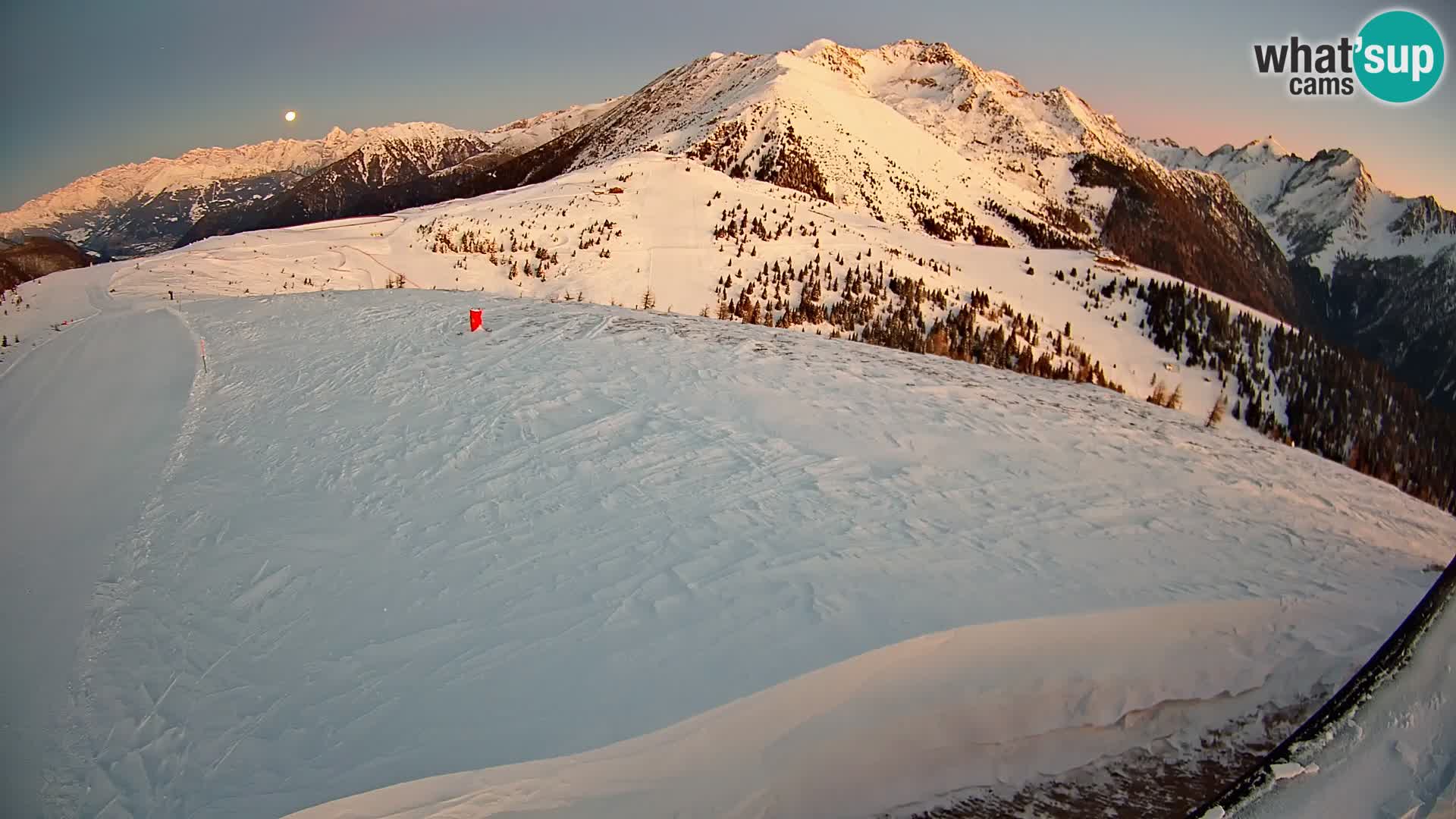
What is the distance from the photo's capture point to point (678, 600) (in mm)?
3920

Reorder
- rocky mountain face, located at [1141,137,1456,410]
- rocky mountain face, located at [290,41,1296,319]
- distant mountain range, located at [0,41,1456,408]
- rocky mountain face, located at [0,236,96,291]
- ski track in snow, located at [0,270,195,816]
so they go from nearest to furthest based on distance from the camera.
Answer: ski track in snow, located at [0,270,195,816]
rocky mountain face, located at [290,41,1296,319]
distant mountain range, located at [0,41,1456,408]
rocky mountain face, located at [0,236,96,291]
rocky mountain face, located at [1141,137,1456,410]

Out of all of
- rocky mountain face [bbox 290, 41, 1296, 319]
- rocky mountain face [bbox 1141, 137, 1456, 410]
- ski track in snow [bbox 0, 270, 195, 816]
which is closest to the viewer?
ski track in snow [bbox 0, 270, 195, 816]

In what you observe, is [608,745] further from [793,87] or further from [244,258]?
[793,87]

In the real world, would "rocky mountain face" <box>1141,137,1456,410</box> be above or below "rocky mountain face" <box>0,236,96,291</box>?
below

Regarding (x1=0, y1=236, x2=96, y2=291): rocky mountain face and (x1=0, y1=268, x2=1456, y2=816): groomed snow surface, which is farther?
(x1=0, y1=236, x2=96, y2=291): rocky mountain face

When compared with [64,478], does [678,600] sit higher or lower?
lower

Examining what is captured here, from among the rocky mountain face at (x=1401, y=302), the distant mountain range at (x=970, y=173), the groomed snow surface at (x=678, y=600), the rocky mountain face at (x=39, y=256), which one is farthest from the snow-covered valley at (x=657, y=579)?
the rocky mountain face at (x=1401, y=302)

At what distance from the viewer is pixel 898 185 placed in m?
50.6

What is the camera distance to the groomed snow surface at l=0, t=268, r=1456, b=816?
299cm

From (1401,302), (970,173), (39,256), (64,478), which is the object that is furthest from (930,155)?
(1401,302)

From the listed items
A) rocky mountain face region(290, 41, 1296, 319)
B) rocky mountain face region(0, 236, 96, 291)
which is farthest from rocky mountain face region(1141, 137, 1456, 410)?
rocky mountain face region(0, 236, 96, 291)

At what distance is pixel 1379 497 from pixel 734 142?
4412 cm

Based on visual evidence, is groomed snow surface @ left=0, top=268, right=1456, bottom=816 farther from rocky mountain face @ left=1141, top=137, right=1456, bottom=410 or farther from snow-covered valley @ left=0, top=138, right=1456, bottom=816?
rocky mountain face @ left=1141, top=137, right=1456, bottom=410

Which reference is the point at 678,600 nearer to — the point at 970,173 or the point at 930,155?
the point at 930,155
